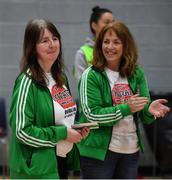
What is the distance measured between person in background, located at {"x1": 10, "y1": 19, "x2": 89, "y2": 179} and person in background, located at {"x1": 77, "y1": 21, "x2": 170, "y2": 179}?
1.33 ft

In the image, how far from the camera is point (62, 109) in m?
2.50

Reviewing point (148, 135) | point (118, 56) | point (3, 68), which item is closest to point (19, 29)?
point (3, 68)

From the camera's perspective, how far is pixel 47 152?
243cm

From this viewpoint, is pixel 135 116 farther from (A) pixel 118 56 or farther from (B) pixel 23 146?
(B) pixel 23 146

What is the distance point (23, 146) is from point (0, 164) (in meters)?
2.72

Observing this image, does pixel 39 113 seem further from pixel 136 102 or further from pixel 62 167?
pixel 136 102

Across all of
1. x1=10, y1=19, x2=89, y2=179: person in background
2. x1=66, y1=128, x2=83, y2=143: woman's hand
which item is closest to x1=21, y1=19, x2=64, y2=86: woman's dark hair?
x1=10, y1=19, x2=89, y2=179: person in background

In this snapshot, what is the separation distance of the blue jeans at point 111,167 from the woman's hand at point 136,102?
0.96ft

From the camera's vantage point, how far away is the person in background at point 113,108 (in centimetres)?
294

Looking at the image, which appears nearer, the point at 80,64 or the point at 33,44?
the point at 33,44

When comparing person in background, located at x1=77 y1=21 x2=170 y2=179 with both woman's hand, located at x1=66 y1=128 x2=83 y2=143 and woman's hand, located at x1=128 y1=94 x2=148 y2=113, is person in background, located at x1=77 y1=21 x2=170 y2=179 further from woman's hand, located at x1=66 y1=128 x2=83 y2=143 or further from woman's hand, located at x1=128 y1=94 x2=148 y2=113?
woman's hand, located at x1=66 y1=128 x2=83 y2=143

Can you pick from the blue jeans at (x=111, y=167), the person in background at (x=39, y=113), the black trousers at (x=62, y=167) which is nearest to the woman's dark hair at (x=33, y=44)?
the person in background at (x=39, y=113)

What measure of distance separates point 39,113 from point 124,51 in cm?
87

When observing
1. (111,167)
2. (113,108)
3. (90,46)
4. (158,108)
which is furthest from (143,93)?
(90,46)
